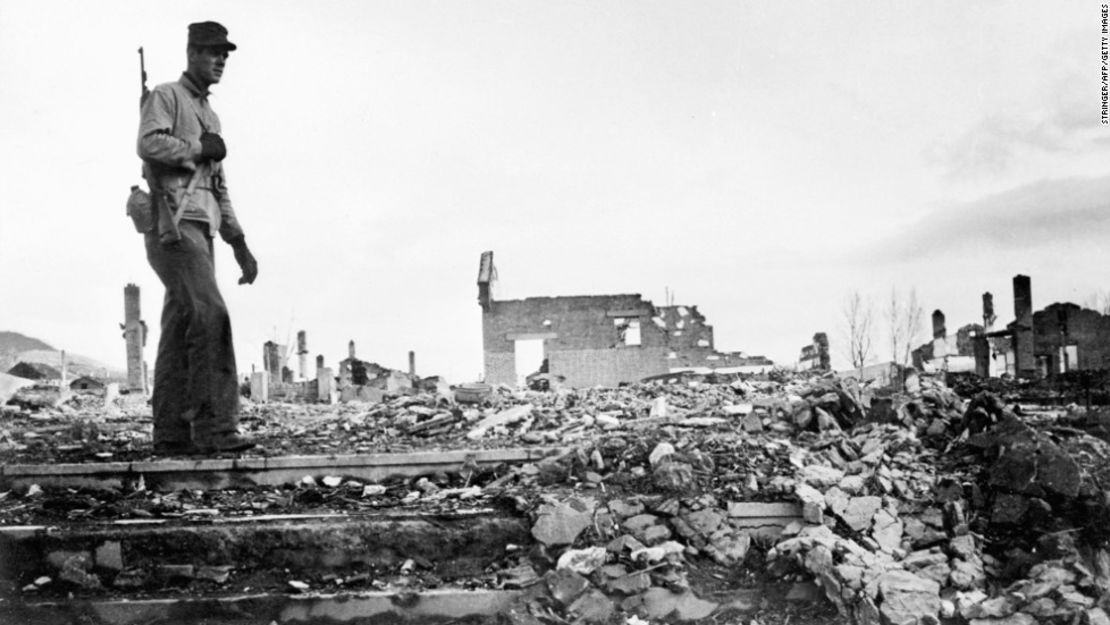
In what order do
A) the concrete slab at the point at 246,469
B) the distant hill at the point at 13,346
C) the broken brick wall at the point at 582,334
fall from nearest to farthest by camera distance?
the concrete slab at the point at 246,469 → the broken brick wall at the point at 582,334 → the distant hill at the point at 13,346

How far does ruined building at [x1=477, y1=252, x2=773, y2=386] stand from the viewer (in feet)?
95.0

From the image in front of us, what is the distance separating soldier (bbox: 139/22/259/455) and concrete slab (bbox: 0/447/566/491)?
0.32 meters

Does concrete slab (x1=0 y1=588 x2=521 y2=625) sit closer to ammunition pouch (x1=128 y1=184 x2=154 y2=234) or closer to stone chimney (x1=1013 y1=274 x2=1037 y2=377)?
ammunition pouch (x1=128 y1=184 x2=154 y2=234)

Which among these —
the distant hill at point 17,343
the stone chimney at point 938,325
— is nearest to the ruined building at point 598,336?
the stone chimney at point 938,325

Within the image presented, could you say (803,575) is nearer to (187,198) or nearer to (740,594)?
(740,594)

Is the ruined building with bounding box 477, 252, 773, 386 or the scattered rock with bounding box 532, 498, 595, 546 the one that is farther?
the ruined building with bounding box 477, 252, 773, 386

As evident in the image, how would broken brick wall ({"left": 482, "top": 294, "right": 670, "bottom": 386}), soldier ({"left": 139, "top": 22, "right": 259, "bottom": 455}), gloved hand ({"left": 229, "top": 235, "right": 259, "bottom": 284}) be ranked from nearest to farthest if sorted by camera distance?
1. soldier ({"left": 139, "top": 22, "right": 259, "bottom": 455})
2. gloved hand ({"left": 229, "top": 235, "right": 259, "bottom": 284})
3. broken brick wall ({"left": 482, "top": 294, "right": 670, "bottom": 386})

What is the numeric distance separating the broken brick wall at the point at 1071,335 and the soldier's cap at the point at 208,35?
28468 millimetres

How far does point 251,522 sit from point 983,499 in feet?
11.2

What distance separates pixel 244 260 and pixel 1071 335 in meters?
29.3

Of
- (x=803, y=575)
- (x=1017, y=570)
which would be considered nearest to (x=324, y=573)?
(x=803, y=575)

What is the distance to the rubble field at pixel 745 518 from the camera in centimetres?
315

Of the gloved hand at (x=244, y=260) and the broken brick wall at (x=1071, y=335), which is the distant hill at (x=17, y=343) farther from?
the broken brick wall at (x=1071, y=335)

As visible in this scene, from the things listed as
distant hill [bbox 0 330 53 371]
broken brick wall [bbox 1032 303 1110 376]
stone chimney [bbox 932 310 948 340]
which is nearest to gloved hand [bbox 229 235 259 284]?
broken brick wall [bbox 1032 303 1110 376]
